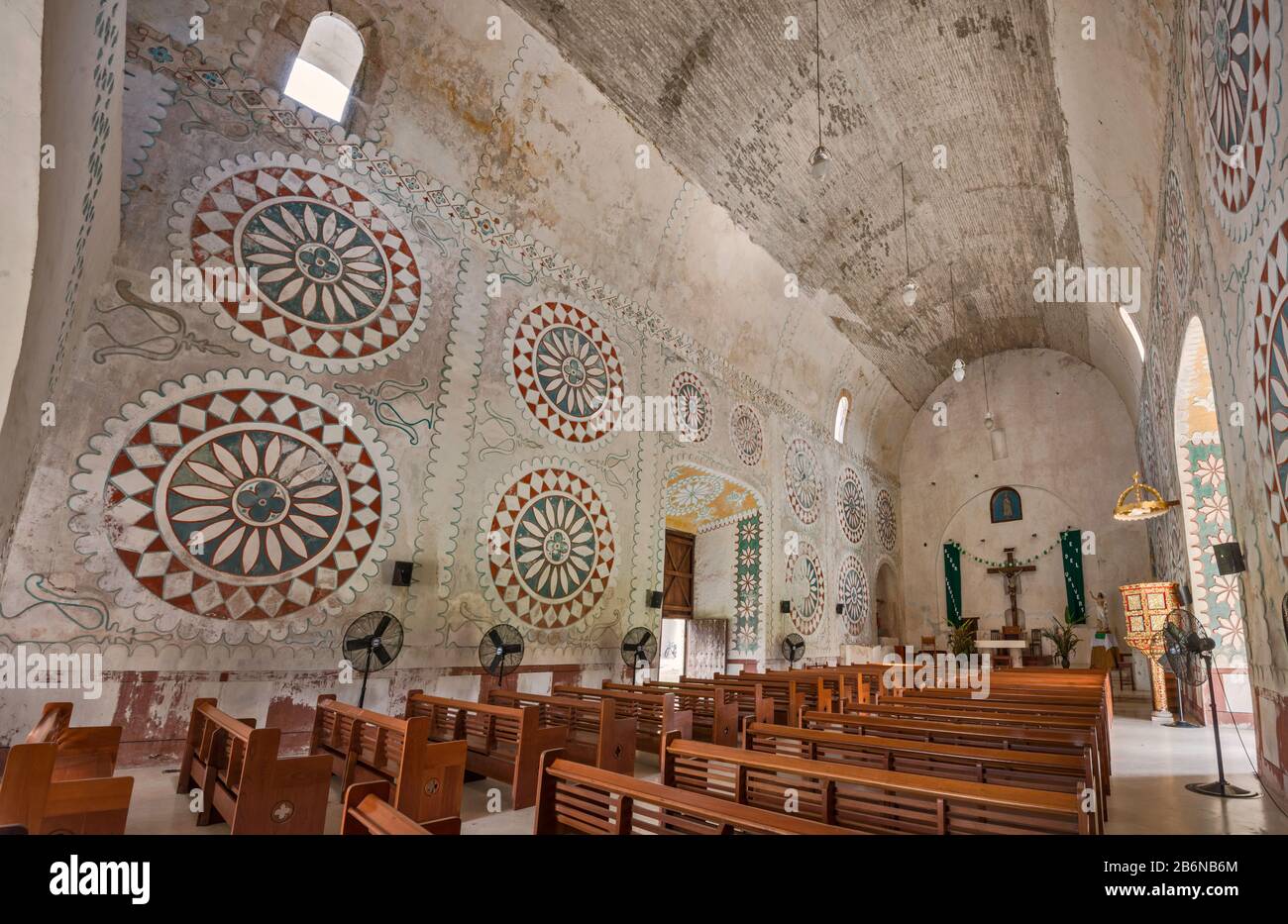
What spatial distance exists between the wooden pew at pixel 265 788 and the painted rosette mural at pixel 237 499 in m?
2.20

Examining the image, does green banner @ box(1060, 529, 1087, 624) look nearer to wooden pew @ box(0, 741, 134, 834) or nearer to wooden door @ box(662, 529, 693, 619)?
wooden door @ box(662, 529, 693, 619)

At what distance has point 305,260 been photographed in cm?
644

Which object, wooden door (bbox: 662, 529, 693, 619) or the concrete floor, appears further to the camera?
wooden door (bbox: 662, 529, 693, 619)

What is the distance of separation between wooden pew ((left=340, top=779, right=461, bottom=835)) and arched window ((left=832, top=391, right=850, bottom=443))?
46.7 feet

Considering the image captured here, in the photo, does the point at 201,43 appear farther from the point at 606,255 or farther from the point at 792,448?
the point at 792,448

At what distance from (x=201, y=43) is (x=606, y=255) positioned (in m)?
5.05

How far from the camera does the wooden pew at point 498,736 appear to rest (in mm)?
4332

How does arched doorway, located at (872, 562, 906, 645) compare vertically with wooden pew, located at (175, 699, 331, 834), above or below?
above

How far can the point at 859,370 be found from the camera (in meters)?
15.4

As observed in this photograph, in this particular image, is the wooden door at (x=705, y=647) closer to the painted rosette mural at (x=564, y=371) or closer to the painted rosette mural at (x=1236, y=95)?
the painted rosette mural at (x=564, y=371)

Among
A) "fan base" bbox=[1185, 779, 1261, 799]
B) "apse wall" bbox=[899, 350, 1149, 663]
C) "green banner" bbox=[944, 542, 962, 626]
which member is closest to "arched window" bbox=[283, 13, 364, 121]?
"fan base" bbox=[1185, 779, 1261, 799]

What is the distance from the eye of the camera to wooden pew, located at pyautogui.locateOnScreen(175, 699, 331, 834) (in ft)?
10.3

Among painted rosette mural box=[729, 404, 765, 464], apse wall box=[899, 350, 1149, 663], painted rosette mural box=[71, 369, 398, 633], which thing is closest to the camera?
painted rosette mural box=[71, 369, 398, 633]

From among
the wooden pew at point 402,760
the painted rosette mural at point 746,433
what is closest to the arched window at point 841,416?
the painted rosette mural at point 746,433
